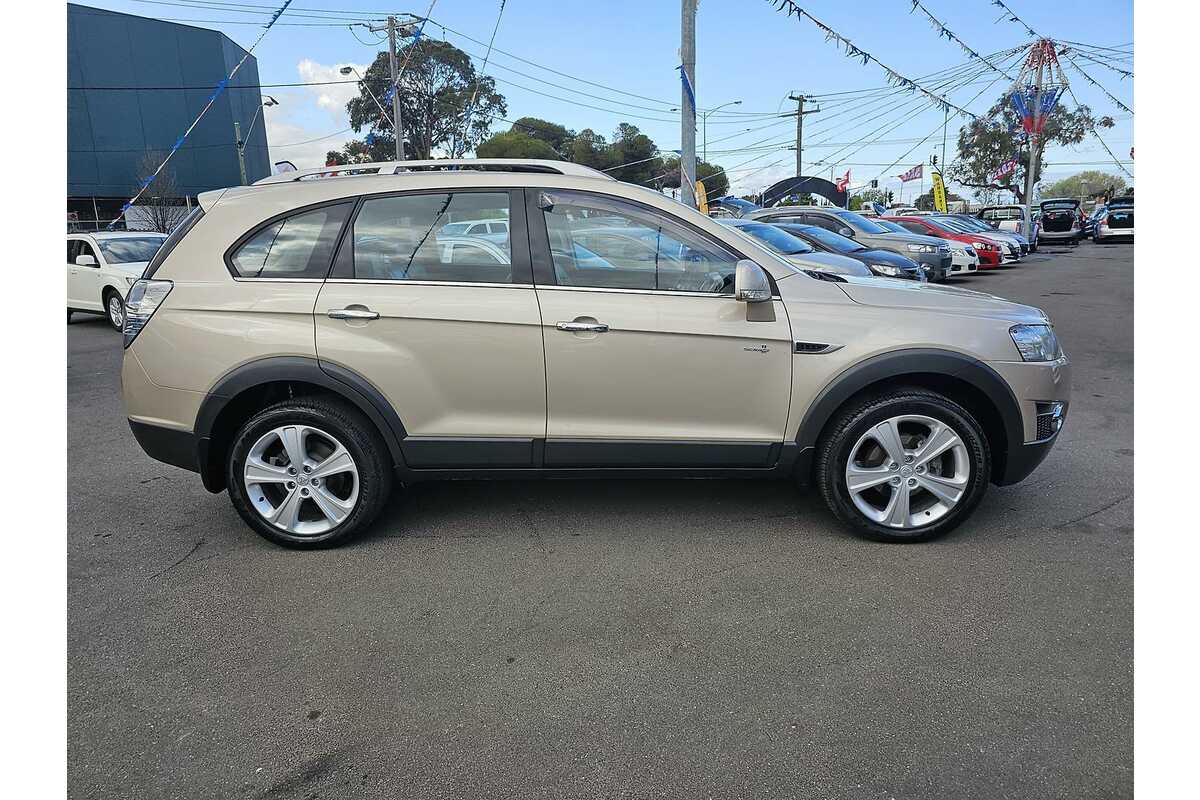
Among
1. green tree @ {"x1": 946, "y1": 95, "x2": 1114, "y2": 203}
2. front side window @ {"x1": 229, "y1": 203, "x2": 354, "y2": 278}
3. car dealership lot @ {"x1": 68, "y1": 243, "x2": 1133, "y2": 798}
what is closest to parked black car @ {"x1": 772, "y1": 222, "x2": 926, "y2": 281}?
car dealership lot @ {"x1": 68, "y1": 243, "x2": 1133, "y2": 798}

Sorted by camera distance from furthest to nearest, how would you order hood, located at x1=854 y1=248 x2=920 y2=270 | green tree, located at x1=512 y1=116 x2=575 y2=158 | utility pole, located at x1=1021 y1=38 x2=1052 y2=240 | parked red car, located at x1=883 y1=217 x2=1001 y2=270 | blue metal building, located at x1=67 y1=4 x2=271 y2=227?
green tree, located at x1=512 y1=116 x2=575 y2=158 → blue metal building, located at x1=67 y1=4 x2=271 y2=227 → parked red car, located at x1=883 y1=217 x2=1001 y2=270 → utility pole, located at x1=1021 y1=38 x2=1052 y2=240 → hood, located at x1=854 y1=248 x2=920 y2=270

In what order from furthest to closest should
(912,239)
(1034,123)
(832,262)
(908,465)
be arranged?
(1034,123) → (912,239) → (832,262) → (908,465)

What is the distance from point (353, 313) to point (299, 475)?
2.73 ft

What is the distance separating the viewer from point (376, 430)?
3.89 metres

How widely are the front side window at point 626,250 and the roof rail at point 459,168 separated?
0.23 meters

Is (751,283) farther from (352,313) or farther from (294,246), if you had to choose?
(294,246)

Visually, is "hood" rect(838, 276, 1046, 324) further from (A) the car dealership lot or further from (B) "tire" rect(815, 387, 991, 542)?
(A) the car dealership lot

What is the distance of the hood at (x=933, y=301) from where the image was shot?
3830mm

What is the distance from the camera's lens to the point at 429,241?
3834 mm

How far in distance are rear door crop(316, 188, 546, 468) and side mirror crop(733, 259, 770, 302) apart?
927 mm

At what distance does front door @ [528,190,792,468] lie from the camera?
3697mm

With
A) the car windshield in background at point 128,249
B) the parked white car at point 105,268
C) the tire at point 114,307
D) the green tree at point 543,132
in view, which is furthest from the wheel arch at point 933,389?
the green tree at point 543,132

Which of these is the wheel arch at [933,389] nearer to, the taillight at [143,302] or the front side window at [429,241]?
the front side window at [429,241]

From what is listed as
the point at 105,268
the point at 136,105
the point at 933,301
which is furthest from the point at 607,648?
the point at 136,105
